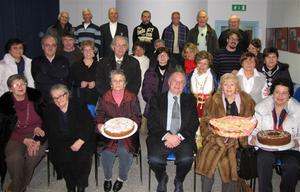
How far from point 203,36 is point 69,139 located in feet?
10.5

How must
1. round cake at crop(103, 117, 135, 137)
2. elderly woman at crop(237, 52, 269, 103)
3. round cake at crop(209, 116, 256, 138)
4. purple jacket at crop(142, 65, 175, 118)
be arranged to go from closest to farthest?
round cake at crop(209, 116, 256, 138) < round cake at crop(103, 117, 135, 137) < elderly woman at crop(237, 52, 269, 103) < purple jacket at crop(142, 65, 175, 118)

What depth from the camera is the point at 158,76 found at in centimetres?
430

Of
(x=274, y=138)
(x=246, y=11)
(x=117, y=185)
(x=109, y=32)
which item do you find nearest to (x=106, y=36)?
(x=109, y=32)

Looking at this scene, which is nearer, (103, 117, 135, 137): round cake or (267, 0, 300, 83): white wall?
(103, 117, 135, 137): round cake

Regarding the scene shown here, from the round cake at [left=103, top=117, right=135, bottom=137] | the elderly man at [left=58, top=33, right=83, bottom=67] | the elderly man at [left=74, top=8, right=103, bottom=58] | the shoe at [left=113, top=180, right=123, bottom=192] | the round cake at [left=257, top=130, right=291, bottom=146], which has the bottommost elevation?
the shoe at [left=113, top=180, right=123, bottom=192]

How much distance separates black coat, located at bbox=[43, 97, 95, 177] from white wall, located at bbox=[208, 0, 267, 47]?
18.5 ft

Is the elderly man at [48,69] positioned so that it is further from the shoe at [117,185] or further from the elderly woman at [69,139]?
the shoe at [117,185]

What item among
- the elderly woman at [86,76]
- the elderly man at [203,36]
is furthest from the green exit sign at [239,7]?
the elderly woman at [86,76]

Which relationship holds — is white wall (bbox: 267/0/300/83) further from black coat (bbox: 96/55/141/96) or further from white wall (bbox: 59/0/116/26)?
white wall (bbox: 59/0/116/26)

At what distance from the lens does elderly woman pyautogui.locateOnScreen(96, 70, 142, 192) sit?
11.4 ft

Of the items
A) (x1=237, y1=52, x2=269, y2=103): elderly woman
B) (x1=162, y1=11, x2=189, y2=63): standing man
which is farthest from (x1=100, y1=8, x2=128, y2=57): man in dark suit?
(x1=237, y1=52, x2=269, y2=103): elderly woman

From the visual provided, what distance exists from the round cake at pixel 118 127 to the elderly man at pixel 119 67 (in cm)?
80

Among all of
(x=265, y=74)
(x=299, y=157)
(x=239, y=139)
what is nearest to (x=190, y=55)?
(x=265, y=74)

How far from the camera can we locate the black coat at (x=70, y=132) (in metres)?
3.36
